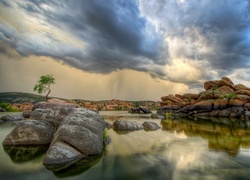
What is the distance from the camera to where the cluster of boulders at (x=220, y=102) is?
65.9m

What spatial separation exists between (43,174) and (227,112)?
73198mm

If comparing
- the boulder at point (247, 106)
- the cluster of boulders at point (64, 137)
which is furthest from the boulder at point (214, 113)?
the cluster of boulders at point (64, 137)

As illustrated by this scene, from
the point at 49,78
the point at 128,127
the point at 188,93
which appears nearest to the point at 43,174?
the point at 128,127

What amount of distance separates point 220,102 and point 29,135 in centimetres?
7390

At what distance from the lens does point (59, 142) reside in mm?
10273

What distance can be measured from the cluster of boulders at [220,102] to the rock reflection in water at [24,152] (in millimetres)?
66900

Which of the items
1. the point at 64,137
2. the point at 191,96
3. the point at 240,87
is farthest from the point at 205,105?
the point at 64,137

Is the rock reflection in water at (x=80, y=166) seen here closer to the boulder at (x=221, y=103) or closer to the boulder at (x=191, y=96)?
the boulder at (x=221, y=103)

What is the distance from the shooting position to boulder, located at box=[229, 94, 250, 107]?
66.1 meters

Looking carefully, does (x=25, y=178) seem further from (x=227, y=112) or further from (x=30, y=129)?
(x=227, y=112)

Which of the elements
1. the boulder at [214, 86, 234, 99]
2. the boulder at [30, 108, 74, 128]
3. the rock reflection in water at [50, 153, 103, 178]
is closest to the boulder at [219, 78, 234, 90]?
the boulder at [214, 86, 234, 99]

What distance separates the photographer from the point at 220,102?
71125 mm

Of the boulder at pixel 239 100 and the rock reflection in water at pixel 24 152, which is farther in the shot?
the boulder at pixel 239 100

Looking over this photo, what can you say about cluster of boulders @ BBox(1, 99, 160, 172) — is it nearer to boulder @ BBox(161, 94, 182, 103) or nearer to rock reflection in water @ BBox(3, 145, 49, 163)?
rock reflection in water @ BBox(3, 145, 49, 163)
